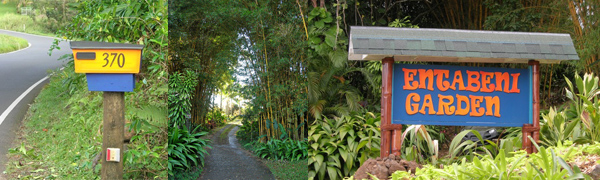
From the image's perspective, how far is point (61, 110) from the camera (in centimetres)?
509

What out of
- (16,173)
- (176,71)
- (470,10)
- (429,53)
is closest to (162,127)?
(176,71)

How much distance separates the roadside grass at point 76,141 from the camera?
3447 millimetres

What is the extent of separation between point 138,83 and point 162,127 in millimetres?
482

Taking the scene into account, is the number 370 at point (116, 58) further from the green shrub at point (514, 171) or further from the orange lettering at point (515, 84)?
the orange lettering at point (515, 84)

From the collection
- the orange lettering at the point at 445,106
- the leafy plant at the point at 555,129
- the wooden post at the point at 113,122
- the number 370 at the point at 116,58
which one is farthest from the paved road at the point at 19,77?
the leafy plant at the point at 555,129

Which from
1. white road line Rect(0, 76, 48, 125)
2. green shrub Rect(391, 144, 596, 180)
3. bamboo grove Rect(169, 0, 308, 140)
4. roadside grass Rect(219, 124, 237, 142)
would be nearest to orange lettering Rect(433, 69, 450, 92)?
green shrub Rect(391, 144, 596, 180)

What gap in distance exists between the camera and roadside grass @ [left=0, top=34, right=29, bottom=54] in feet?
24.5

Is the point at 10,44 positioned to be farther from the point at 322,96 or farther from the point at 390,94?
the point at 390,94

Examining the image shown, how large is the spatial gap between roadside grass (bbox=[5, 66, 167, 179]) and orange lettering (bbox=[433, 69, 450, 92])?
1913mm

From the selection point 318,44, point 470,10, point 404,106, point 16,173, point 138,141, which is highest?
point 470,10

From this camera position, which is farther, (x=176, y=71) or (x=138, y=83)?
(x=138, y=83)

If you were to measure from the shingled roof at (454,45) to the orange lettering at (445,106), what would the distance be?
0.22 meters

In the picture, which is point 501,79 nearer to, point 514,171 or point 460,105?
point 460,105

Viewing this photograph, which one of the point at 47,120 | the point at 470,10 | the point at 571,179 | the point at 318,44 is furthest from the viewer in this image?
the point at 470,10
